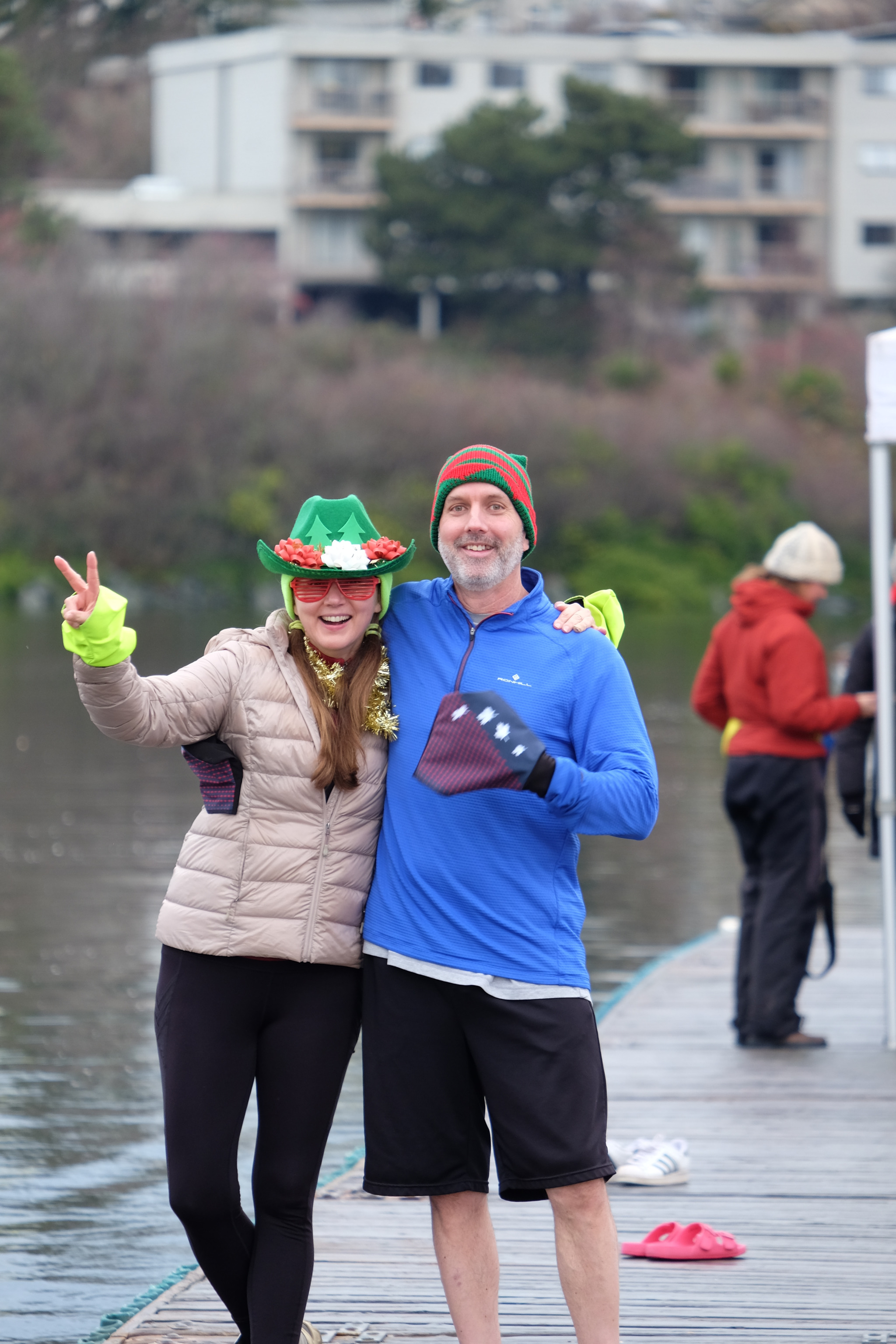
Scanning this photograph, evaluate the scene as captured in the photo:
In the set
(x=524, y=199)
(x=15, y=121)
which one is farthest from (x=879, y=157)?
(x=15, y=121)

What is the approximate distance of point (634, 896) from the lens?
1138 centimetres

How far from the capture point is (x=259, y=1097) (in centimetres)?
372

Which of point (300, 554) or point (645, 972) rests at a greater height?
point (300, 554)

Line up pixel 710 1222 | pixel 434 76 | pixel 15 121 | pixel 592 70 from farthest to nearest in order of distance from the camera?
pixel 592 70
pixel 434 76
pixel 15 121
pixel 710 1222

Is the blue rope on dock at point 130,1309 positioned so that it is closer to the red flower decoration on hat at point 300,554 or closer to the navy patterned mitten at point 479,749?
the navy patterned mitten at point 479,749

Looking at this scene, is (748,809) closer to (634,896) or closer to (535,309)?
(634,896)

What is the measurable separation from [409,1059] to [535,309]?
5530 centimetres

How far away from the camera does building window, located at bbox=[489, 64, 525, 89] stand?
6344cm

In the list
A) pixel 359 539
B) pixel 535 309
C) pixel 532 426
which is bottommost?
pixel 359 539

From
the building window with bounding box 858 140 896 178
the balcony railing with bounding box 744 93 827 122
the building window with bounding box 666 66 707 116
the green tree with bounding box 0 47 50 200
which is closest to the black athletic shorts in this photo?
the green tree with bounding box 0 47 50 200

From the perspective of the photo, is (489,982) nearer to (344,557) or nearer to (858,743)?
(344,557)

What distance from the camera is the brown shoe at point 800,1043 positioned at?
6828 mm

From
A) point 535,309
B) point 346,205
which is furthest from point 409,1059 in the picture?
point 346,205

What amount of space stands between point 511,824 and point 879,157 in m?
65.2
